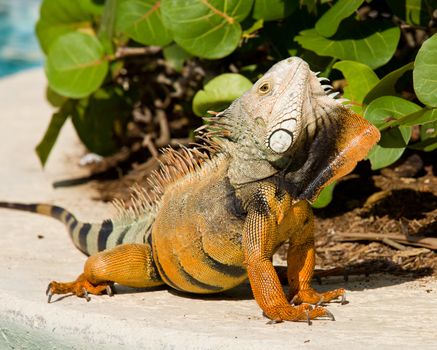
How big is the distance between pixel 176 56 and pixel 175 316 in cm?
254

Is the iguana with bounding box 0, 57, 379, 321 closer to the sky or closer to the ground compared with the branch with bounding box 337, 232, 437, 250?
closer to the sky

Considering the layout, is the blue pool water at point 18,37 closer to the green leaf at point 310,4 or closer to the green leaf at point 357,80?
the green leaf at point 310,4

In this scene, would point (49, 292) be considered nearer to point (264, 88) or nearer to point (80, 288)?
point (80, 288)

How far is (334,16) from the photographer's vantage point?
4.31 meters

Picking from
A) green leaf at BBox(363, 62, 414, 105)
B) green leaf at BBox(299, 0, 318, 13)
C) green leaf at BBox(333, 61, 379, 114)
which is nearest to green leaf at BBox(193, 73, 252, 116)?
green leaf at BBox(299, 0, 318, 13)

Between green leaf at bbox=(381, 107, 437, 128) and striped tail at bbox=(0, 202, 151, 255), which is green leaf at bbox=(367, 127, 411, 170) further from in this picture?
striped tail at bbox=(0, 202, 151, 255)

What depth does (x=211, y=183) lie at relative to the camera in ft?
12.1

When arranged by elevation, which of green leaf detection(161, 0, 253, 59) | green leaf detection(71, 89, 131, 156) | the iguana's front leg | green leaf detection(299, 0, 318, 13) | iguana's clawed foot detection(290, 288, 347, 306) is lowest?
green leaf detection(71, 89, 131, 156)

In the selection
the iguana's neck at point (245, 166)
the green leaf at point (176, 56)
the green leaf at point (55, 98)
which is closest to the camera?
the iguana's neck at point (245, 166)

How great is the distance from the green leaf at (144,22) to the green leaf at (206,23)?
48 centimetres

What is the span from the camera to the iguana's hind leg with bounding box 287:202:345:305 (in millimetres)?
3621

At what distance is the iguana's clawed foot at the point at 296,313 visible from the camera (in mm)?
3322

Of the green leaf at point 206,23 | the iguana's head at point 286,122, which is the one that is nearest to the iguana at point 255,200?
the iguana's head at point 286,122

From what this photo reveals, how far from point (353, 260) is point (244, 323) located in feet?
3.90
